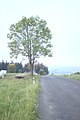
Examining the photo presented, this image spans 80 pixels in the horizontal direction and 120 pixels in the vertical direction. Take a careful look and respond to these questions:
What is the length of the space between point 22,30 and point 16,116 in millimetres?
46672

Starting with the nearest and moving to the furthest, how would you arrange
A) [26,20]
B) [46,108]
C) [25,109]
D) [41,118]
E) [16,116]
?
[16,116], [41,118], [25,109], [46,108], [26,20]

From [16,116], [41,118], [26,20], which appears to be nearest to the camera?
[16,116]

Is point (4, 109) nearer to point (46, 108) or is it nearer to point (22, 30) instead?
point (46, 108)

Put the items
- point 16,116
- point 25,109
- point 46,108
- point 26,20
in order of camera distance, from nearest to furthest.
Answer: point 16,116 < point 25,109 < point 46,108 < point 26,20

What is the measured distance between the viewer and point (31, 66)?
59.2 meters

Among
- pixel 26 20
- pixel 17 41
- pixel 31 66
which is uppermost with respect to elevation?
pixel 26 20

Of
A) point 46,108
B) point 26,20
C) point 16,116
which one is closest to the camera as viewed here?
point 16,116

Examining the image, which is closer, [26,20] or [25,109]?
[25,109]

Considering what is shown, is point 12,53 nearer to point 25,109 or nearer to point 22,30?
point 22,30

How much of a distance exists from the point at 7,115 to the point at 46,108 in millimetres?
3785

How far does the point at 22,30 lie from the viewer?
5803 centimetres

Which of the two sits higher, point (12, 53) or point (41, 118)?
point (12, 53)

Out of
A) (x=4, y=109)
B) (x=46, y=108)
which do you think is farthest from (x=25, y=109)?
(x=46, y=108)

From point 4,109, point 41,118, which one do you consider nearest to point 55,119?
point 41,118
